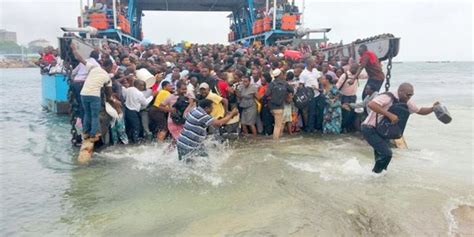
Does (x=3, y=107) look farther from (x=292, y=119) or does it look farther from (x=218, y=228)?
(x=218, y=228)

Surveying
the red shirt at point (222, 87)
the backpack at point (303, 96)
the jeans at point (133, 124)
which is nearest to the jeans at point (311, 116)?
the backpack at point (303, 96)

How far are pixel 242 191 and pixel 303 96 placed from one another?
423 centimetres

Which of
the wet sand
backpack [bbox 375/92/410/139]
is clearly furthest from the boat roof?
the wet sand

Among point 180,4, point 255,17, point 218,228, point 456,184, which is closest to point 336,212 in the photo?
point 218,228

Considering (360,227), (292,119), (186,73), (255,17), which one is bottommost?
(360,227)

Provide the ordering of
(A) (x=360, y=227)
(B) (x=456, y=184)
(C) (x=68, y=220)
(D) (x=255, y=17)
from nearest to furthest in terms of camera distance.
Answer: (A) (x=360, y=227)
(C) (x=68, y=220)
(B) (x=456, y=184)
(D) (x=255, y=17)

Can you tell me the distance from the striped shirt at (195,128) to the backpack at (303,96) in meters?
3.67

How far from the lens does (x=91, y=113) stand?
8.16 metres

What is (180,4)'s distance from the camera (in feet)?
107

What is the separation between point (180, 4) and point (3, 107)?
17.5 metres

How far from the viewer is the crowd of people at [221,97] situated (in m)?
8.30

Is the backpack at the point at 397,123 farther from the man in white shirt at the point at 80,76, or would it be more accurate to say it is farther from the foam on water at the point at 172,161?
the man in white shirt at the point at 80,76

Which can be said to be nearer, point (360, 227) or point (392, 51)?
point (360, 227)

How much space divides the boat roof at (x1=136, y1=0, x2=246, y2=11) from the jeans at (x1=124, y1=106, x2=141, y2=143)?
2269 cm
